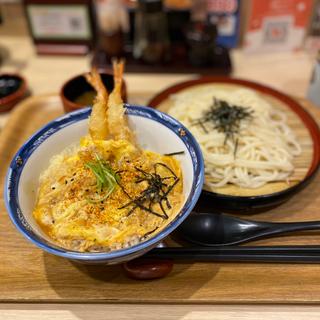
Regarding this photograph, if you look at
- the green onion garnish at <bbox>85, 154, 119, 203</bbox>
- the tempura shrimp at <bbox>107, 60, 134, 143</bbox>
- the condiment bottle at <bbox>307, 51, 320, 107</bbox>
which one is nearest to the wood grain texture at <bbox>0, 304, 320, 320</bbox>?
the green onion garnish at <bbox>85, 154, 119, 203</bbox>

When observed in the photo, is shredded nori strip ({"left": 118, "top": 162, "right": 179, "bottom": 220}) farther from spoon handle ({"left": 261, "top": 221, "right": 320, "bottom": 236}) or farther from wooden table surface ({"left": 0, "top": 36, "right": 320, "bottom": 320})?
wooden table surface ({"left": 0, "top": 36, "right": 320, "bottom": 320})

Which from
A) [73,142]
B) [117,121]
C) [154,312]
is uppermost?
[117,121]

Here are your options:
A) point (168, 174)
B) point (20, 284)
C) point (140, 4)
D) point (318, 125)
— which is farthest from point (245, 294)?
point (140, 4)

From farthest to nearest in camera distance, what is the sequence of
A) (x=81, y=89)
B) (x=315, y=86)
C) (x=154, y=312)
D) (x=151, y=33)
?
1. (x=151, y=33)
2. (x=315, y=86)
3. (x=81, y=89)
4. (x=154, y=312)

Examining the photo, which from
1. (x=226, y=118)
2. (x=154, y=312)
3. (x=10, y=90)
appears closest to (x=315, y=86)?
(x=226, y=118)

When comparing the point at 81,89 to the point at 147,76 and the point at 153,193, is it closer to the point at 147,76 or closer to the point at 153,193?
the point at 147,76

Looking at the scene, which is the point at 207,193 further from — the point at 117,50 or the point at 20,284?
the point at 117,50
